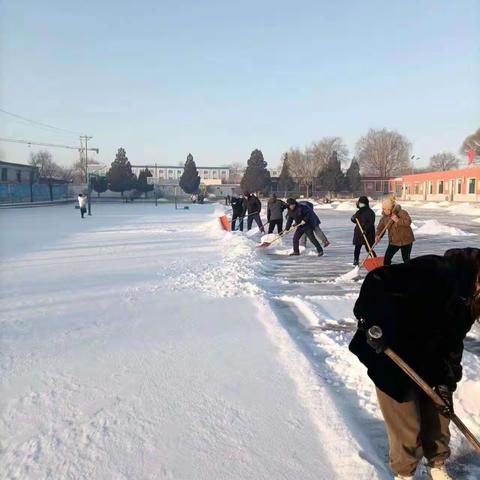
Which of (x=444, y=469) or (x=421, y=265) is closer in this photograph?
(x=421, y=265)

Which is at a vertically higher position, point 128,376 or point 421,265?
point 421,265

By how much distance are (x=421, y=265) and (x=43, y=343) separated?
12.2 feet

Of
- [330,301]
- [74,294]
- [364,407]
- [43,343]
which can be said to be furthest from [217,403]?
[74,294]

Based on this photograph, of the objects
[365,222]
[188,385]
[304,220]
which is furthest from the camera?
[304,220]

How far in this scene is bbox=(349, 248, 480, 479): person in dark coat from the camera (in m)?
2.14

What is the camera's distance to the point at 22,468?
8.07 ft

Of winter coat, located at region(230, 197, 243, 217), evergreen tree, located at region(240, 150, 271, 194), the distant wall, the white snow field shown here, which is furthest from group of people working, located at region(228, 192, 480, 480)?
evergreen tree, located at region(240, 150, 271, 194)

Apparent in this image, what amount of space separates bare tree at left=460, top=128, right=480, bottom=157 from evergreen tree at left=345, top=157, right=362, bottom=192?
1713 cm

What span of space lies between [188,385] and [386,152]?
298 feet

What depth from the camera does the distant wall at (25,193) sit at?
44656 millimetres

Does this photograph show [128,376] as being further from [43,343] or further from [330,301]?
[330,301]

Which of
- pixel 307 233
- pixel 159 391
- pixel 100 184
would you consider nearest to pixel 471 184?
pixel 307 233

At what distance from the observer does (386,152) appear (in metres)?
87.5

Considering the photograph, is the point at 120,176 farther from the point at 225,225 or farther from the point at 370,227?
the point at 370,227
